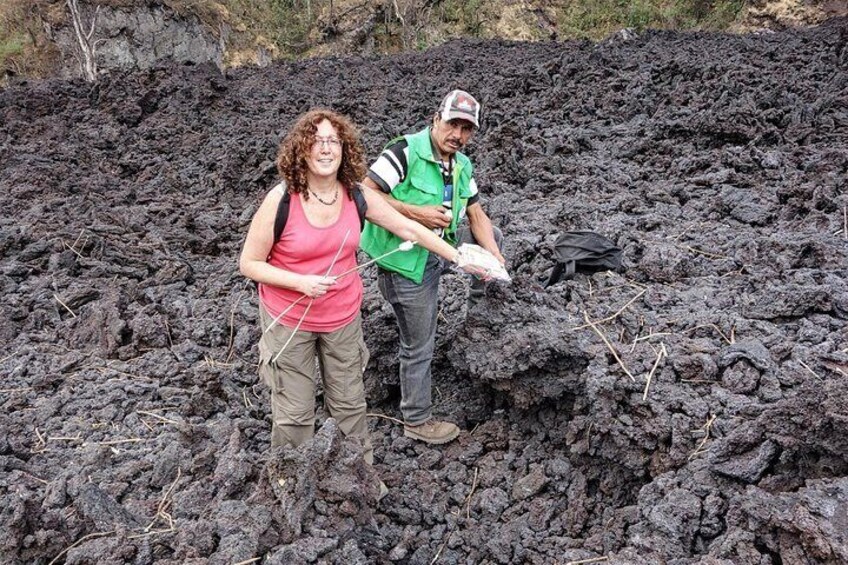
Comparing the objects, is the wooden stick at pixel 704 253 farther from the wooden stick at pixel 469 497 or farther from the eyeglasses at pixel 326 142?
the eyeglasses at pixel 326 142

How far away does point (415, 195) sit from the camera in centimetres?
304

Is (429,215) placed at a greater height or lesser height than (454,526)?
greater

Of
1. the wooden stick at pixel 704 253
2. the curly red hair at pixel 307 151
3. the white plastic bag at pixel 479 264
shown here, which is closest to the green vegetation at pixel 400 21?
the wooden stick at pixel 704 253

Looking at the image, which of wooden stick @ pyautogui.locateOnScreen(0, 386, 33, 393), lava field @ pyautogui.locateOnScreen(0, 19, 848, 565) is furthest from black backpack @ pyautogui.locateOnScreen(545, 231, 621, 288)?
wooden stick @ pyautogui.locateOnScreen(0, 386, 33, 393)

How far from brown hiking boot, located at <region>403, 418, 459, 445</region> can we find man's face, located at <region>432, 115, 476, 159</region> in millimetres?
1471

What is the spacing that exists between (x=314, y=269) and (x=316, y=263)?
3 centimetres

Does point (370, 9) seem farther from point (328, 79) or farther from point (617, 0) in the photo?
point (328, 79)

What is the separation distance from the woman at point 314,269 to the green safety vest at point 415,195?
5.9 inches

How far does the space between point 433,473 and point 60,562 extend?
5.52ft

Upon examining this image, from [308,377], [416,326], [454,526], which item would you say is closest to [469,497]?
[454,526]

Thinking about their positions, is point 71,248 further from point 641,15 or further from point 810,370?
point 641,15

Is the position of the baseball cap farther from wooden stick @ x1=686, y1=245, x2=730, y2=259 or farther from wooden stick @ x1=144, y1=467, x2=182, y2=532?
wooden stick @ x1=686, y1=245, x2=730, y2=259

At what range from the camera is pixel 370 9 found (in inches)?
903

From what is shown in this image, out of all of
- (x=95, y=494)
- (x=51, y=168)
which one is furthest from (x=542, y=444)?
(x=51, y=168)
